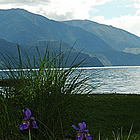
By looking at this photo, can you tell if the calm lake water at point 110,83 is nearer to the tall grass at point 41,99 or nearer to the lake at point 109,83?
the lake at point 109,83

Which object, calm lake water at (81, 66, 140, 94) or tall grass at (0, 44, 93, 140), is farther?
calm lake water at (81, 66, 140, 94)

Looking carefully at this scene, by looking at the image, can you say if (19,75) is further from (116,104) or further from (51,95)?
(116,104)

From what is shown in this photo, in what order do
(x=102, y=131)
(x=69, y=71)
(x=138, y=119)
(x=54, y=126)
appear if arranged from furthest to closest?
(x=138, y=119), (x=102, y=131), (x=69, y=71), (x=54, y=126)

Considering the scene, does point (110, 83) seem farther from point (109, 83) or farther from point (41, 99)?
point (41, 99)

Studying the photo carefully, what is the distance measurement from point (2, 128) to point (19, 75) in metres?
0.78

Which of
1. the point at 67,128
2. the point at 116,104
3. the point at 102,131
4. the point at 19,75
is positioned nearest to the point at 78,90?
the point at 67,128

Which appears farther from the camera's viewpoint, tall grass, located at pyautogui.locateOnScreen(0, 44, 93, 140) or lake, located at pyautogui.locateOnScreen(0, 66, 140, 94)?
lake, located at pyautogui.locateOnScreen(0, 66, 140, 94)

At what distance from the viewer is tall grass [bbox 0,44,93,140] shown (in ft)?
10.2

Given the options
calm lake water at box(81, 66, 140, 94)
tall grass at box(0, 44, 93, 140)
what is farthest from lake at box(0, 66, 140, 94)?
tall grass at box(0, 44, 93, 140)

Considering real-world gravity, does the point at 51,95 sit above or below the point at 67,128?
above

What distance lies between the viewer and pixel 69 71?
336cm

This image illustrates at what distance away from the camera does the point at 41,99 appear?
3.09m

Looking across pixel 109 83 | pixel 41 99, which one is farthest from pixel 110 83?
pixel 41 99

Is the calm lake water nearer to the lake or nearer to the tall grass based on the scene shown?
the lake
